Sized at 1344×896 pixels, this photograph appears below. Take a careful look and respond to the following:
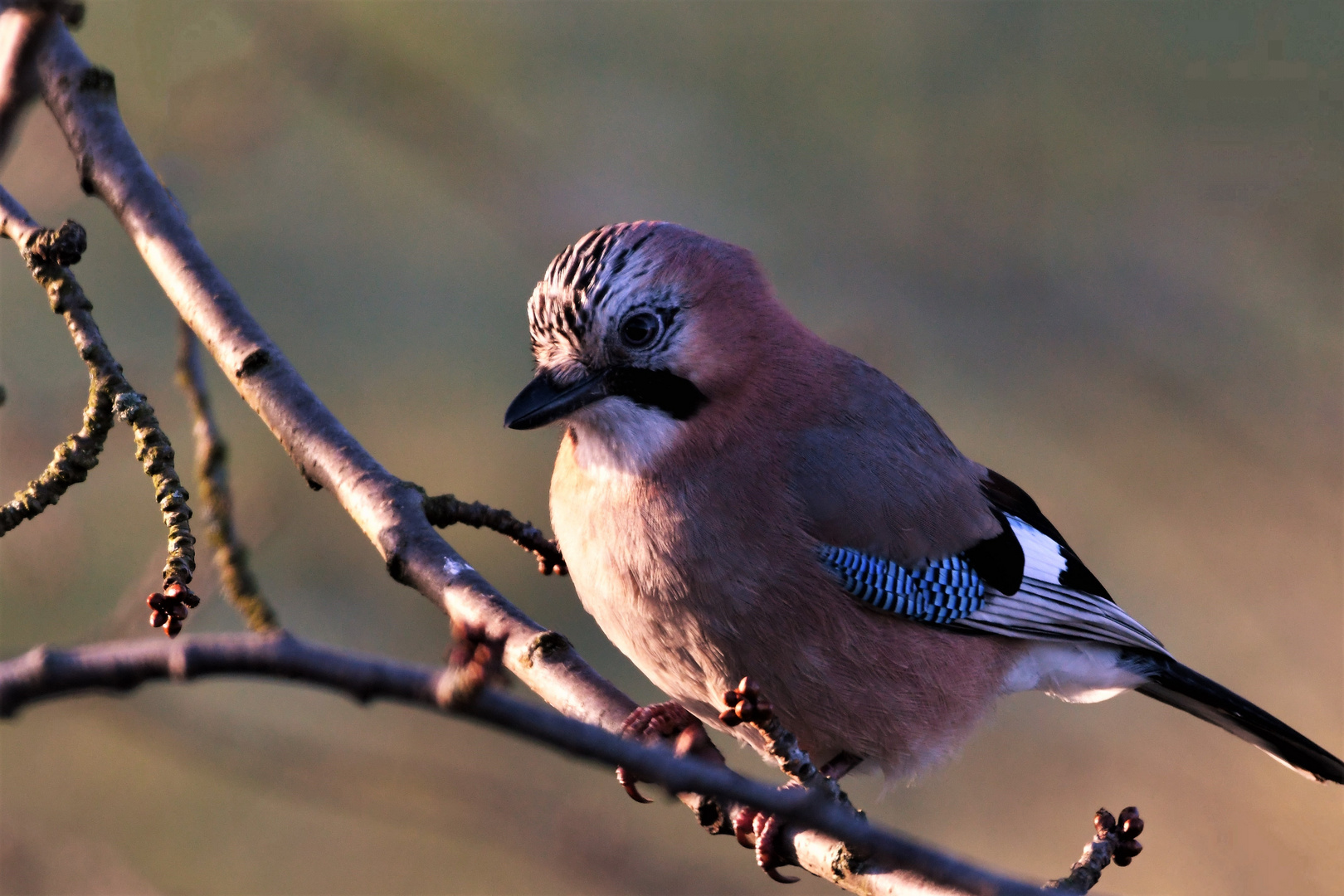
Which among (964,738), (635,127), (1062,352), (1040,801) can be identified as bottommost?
(964,738)

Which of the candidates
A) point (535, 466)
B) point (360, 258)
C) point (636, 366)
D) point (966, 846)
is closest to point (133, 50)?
point (360, 258)

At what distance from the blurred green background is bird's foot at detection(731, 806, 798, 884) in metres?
1.84

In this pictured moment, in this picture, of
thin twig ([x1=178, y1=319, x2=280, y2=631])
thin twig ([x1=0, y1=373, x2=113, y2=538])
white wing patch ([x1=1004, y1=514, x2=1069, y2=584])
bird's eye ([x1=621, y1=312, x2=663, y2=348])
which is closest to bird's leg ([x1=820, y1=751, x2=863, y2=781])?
white wing patch ([x1=1004, y1=514, x2=1069, y2=584])

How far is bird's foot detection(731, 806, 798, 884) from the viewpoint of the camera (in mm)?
3031

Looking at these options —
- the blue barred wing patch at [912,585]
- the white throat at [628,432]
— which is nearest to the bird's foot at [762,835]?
the blue barred wing patch at [912,585]

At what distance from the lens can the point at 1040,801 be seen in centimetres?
769

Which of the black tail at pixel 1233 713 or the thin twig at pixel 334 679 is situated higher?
the black tail at pixel 1233 713

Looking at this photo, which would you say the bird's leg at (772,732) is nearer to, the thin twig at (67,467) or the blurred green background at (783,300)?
the thin twig at (67,467)

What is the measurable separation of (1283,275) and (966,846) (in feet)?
14.1

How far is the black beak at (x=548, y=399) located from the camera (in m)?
3.28

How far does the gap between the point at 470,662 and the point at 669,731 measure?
7.46ft

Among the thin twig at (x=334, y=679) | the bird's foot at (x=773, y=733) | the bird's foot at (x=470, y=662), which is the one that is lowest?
the thin twig at (x=334, y=679)

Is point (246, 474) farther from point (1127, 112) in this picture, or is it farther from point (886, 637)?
point (1127, 112)

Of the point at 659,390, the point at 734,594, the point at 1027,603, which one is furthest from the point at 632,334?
the point at 1027,603
